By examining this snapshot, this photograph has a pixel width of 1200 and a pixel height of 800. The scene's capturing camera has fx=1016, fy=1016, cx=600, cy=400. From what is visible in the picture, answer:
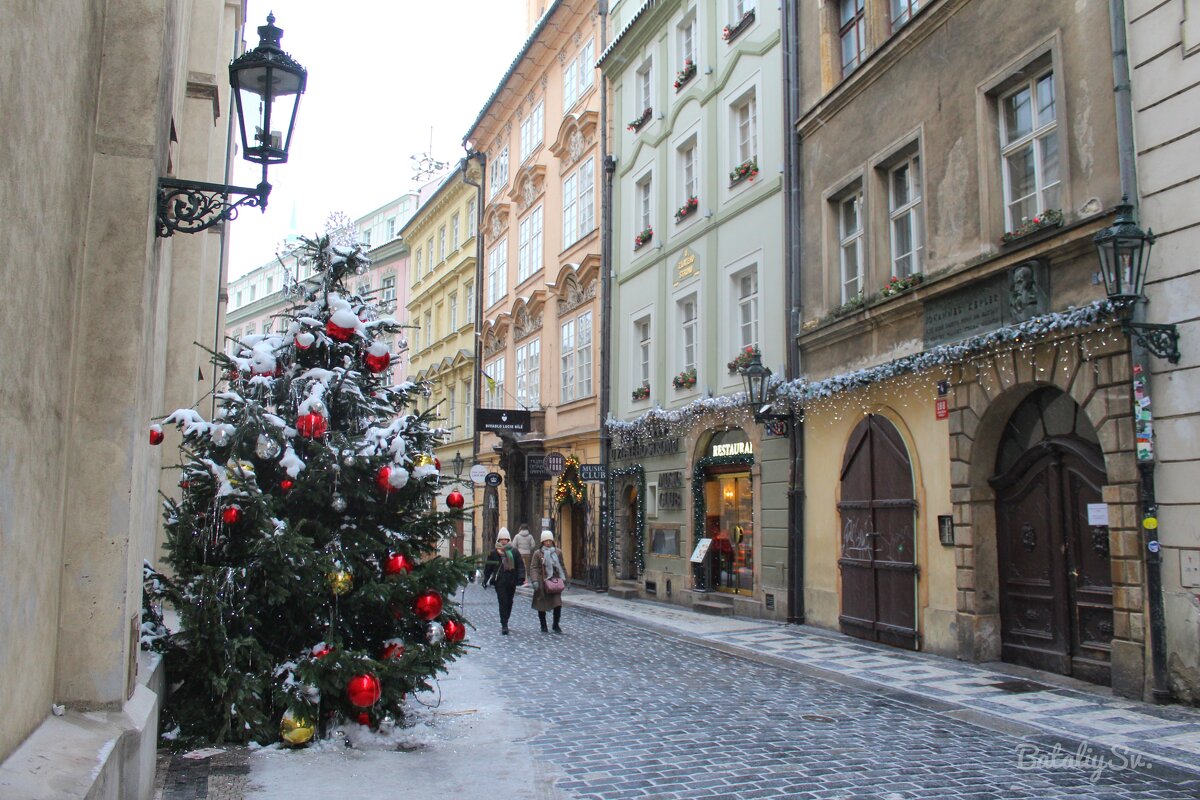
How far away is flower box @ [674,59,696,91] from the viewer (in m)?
20.8

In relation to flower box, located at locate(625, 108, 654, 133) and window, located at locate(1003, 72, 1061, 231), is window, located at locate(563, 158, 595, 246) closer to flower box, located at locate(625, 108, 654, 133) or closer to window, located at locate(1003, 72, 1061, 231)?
flower box, located at locate(625, 108, 654, 133)

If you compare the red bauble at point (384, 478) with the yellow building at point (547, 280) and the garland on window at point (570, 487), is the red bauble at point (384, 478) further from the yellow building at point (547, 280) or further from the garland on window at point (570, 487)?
the garland on window at point (570, 487)

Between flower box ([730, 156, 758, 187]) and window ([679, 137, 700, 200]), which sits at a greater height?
window ([679, 137, 700, 200])

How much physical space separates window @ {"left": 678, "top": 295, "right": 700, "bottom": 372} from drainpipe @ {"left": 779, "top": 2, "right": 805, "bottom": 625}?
157 inches

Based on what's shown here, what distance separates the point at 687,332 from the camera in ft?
68.0

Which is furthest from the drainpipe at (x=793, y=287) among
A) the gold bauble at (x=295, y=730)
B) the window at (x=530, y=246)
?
the window at (x=530, y=246)

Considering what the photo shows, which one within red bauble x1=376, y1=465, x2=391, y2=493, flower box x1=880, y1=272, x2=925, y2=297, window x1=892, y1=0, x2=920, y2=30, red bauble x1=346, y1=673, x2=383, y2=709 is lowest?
red bauble x1=346, y1=673, x2=383, y2=709

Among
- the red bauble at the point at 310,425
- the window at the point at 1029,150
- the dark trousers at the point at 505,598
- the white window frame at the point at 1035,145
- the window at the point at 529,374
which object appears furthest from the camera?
the window at the point at 529,374

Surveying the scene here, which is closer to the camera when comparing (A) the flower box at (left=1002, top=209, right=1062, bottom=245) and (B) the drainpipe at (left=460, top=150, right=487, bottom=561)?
(A) the flower box at (left=1002, top=209, right=1062, bottom=245)

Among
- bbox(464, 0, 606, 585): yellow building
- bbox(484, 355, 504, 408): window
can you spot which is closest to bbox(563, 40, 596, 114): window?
bbox(464, 0, 606, 585): yellow building

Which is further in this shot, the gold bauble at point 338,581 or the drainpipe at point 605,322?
the drainpipe at point 605,322

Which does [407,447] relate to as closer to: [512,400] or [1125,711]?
[1125,711]

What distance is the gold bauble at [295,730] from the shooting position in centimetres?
686

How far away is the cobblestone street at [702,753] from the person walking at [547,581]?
183 inches
